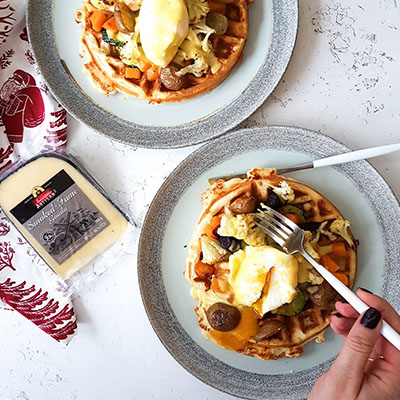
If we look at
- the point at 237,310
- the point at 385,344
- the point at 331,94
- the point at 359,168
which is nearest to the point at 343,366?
the point at 385,344

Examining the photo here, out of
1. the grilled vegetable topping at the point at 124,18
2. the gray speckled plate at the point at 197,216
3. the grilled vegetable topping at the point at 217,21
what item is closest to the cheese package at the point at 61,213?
the gray speckled plate at the point at 197,216

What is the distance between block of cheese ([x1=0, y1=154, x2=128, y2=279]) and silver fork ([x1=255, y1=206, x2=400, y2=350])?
3.14 ft

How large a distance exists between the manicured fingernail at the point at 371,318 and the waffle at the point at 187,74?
151cm

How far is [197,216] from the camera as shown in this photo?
10.9 feet

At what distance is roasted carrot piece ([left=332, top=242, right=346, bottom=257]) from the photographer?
10.0 feet

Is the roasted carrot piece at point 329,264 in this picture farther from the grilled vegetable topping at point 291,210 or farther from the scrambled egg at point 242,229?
the scrambled egg at point 242,229

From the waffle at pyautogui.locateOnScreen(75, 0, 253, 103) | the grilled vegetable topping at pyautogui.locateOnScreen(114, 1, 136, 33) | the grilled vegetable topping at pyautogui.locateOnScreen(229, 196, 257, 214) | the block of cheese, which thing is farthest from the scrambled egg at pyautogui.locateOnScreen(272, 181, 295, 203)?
the grilled vegetable topping at pyautogui.locateOnScreen(114, 1, 136, 33)

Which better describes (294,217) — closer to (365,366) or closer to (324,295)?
(324,295)

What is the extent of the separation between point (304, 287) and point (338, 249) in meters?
0.27

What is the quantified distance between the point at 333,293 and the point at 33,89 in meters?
2.11

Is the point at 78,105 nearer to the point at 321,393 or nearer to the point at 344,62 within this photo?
the point at 344,62

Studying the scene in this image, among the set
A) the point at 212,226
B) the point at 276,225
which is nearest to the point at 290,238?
the point at 276,225

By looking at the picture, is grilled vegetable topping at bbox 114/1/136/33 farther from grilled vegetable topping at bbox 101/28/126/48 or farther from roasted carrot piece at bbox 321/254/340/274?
roasted carrot piece at bbox 321/254/340/274

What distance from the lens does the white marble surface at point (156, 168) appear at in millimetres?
3416
